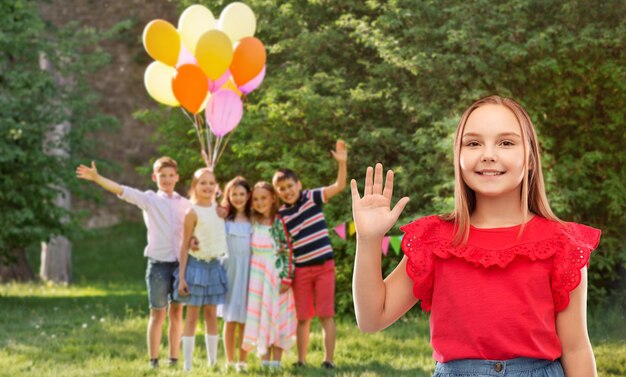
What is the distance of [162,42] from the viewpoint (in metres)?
7.16

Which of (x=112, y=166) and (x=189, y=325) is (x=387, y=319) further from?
(x=112, y=166)

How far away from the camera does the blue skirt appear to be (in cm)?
607

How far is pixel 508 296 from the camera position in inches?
79.0

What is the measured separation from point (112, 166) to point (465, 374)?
33.3 feet

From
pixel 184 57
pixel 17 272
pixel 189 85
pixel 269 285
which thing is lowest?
pixel 17 272

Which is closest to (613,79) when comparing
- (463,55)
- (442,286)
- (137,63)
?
(463,55)

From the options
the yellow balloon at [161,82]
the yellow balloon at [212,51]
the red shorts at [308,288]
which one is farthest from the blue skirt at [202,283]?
the yellow balloon at [161,82]

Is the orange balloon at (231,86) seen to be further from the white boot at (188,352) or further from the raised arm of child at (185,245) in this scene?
the white boot at (188,352)

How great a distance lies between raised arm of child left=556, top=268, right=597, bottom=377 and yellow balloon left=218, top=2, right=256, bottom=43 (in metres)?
5.69

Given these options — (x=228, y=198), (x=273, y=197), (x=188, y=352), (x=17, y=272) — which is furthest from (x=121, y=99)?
(x=188, y=352)

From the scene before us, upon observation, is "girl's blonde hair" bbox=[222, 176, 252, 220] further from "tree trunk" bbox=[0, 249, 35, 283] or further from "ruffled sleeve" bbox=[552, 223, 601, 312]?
"tree trunk" bbox=[0, 249, 35, 283]

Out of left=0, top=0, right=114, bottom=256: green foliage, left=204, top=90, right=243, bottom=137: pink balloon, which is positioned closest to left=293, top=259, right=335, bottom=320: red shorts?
left=204, top=90, right=243, bottom=137: pink balloon

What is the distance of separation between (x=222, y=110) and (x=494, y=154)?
5.25 metres

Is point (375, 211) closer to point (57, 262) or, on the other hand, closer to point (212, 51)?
point (212, 51)
